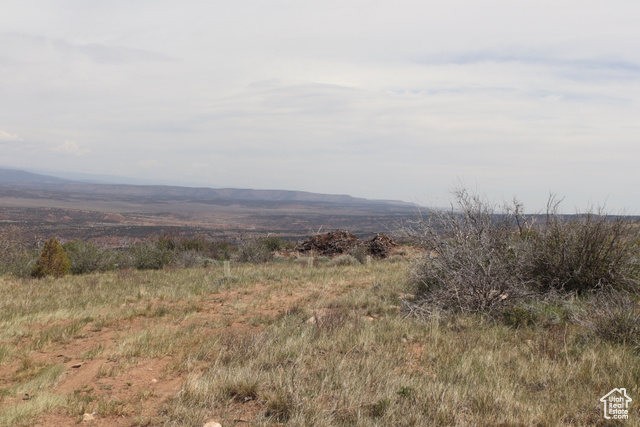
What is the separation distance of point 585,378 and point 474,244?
420 cm

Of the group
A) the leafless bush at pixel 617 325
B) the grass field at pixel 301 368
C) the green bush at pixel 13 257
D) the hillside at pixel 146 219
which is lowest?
the hillside at pixel 146 219

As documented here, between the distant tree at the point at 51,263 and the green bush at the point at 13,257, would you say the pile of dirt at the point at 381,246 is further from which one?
the green bush at the point at 13,257

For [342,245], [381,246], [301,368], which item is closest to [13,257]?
[342,245]

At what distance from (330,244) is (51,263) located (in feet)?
48.5

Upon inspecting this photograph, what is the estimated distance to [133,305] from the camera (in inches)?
370

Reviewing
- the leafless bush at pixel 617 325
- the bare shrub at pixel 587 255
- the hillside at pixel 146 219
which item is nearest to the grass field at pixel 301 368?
the leafless bush at pixel 617 325

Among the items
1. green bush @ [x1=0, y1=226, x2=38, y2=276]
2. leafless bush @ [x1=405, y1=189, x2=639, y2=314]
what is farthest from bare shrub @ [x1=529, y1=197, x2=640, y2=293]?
green bush @ [x1=0, y1=226, x2=38, y2=276]

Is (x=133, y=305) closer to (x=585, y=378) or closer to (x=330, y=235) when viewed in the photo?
(x=585, y=378)

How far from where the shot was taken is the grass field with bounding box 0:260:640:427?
12.4ft

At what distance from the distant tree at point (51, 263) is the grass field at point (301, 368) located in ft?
21.8

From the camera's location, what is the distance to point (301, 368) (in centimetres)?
470

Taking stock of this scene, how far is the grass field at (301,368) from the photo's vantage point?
12.4ft

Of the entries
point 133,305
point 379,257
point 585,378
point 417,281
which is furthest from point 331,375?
point 379,257

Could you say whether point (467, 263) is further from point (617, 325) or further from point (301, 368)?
point (301, 368)
